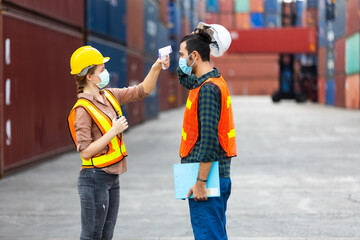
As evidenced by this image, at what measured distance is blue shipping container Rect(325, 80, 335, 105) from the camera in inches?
1859

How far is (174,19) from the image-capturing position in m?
42.8

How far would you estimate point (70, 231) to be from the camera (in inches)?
262

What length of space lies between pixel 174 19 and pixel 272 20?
105ft

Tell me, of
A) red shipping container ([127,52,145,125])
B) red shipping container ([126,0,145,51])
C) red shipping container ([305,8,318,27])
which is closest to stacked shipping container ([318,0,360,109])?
red shipping container ([305,8,318,27])

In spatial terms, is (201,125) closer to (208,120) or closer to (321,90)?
(208,120)

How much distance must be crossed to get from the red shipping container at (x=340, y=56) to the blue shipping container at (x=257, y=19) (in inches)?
1109

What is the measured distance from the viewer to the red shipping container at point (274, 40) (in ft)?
174

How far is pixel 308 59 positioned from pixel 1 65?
181ft

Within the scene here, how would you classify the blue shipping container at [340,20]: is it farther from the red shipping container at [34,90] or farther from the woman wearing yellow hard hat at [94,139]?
the woman wearing yellow hard hat at [94,139]

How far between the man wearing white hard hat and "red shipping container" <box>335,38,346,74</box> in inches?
1594

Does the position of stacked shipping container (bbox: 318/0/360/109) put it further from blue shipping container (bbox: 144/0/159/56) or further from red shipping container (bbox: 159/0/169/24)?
blue shipping container (bbox: 144/0/159/56)

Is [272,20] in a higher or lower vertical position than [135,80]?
higher

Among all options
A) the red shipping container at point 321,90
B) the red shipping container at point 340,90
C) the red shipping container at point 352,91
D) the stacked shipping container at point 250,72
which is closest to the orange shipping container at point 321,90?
the red shipping container at point 321,90

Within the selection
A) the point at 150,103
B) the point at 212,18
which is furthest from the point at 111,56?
the point at 212,18
